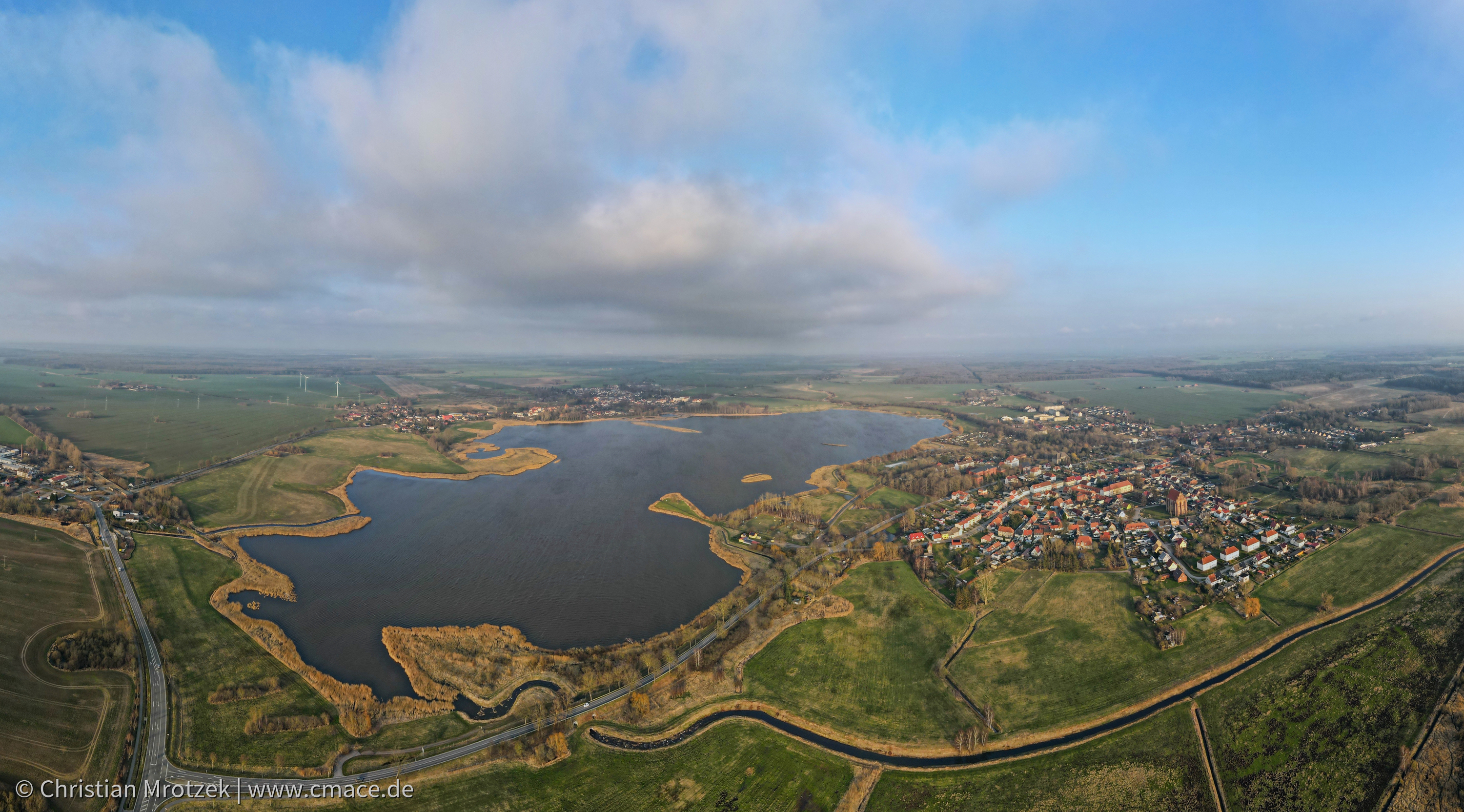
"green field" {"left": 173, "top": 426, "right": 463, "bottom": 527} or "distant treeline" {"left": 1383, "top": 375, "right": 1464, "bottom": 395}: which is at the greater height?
"distant treeline" {"left": 1383, "top": 375, "right": 1464, "bottom": 395}

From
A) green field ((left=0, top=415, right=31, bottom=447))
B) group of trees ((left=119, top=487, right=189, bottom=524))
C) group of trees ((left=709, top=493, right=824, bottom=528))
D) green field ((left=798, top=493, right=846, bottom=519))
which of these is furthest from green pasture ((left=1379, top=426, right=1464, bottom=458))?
green field ((left=0, top=415, right=31, bottom=447))

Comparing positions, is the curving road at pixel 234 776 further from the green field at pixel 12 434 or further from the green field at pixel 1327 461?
the green field at pixel 1327 461

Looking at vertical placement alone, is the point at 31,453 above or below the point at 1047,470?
above

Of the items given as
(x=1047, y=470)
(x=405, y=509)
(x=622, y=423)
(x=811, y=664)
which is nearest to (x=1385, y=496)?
(x=1047, y=470)

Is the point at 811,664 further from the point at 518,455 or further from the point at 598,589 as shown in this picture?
the point at 518,455

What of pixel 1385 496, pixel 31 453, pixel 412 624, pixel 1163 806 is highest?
pixel 31 453

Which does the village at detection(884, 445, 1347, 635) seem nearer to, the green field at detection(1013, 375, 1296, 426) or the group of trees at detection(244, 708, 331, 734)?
the group of trees at detection(244, 708, 331, 734)
